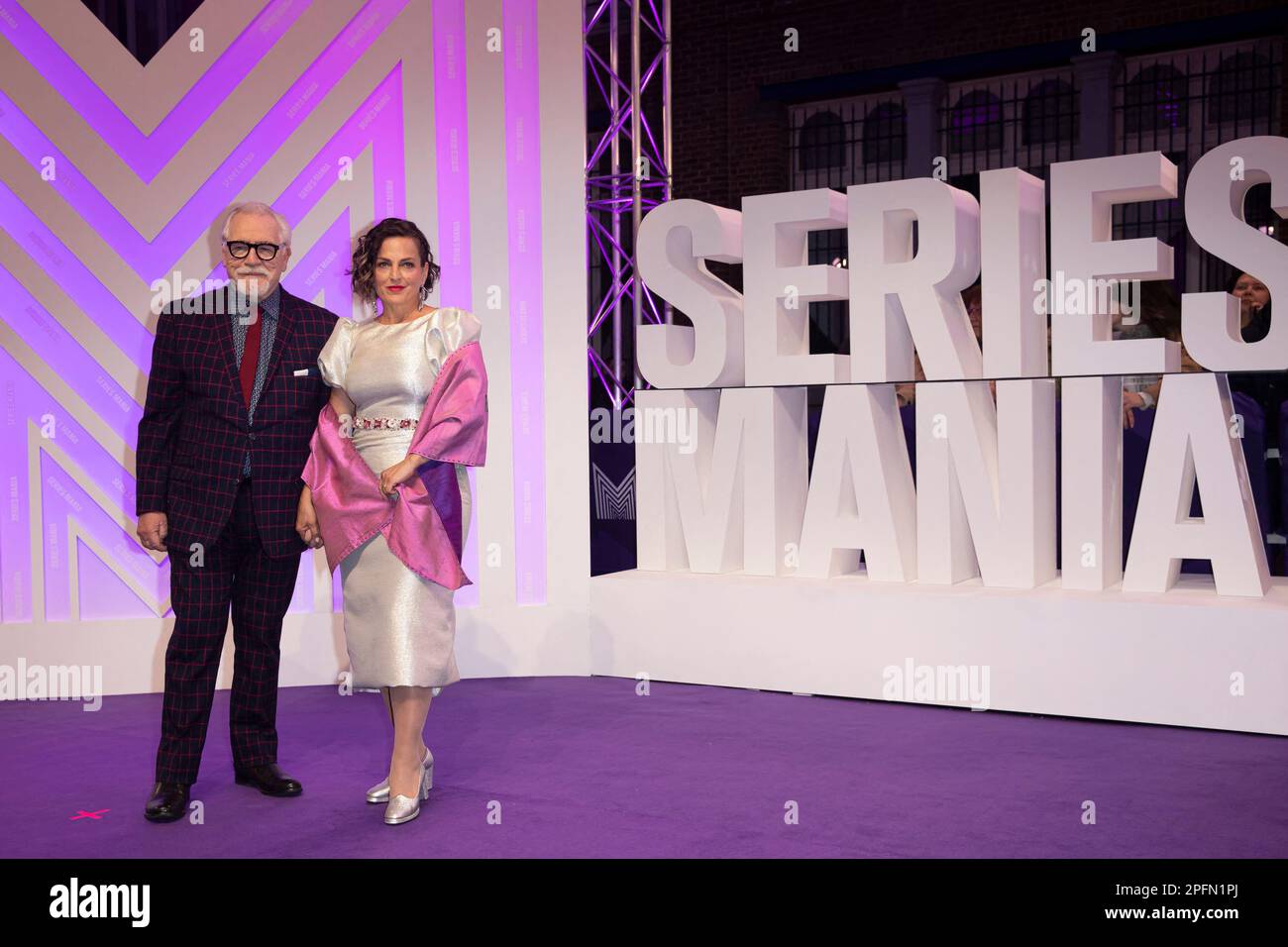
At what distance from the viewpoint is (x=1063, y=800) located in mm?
3580

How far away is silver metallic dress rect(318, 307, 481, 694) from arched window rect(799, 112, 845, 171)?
10.1m

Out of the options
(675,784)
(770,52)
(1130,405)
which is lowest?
(675,784)

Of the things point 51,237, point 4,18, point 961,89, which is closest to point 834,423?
point 51,237

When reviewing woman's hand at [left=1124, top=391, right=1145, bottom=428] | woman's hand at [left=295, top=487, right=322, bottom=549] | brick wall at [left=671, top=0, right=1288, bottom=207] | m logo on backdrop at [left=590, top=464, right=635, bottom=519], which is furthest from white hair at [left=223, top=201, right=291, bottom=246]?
brick wall at [left=671, top=0, right=1288, bottom=207]

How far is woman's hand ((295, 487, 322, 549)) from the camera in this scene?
11.8 ft

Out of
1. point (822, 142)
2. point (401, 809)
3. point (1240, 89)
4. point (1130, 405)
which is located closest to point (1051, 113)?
point (1240, 89)

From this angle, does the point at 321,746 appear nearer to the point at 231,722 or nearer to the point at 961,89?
the point at 231,722

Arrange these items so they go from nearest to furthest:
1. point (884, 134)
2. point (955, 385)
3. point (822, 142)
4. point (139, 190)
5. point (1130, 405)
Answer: point (955, 385) < point (139, 190) < point (1130, 405) < point (884, 134) < point (822, 142)

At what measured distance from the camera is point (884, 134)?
1278 centimetres

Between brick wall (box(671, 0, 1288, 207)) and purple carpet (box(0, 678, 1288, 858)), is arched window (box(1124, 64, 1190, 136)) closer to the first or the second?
brick wall (box(671, 0, 1288, 207))

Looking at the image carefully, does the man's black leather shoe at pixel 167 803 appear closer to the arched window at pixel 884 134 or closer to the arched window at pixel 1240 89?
the arched window at pixel 884 134

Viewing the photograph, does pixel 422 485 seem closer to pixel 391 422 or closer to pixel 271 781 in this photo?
pixel 391 422

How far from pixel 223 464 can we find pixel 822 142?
1047cm

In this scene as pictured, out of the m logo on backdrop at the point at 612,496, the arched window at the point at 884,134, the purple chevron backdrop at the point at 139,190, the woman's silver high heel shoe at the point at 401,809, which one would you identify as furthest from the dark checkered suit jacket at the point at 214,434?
the arched window at the point at 884,134
